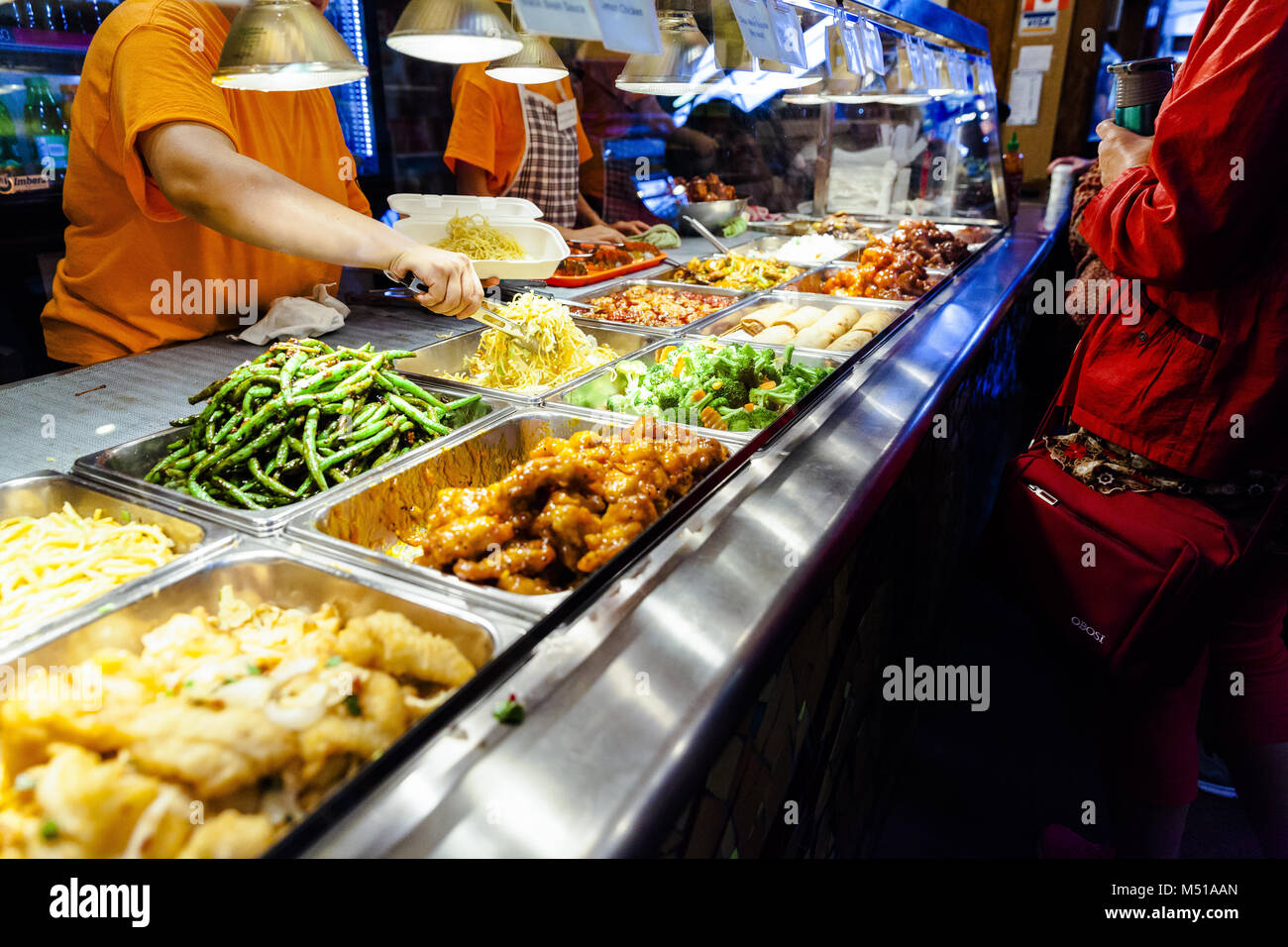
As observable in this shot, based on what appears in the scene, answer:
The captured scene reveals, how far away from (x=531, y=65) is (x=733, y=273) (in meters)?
1.47

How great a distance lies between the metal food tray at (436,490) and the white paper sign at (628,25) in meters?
0.98

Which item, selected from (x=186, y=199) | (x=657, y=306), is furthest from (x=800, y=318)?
(x=186, y=199)

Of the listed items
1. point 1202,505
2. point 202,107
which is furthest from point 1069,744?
point 202,107

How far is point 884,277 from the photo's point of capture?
3867 mm

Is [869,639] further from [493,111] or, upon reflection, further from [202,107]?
[493,111]

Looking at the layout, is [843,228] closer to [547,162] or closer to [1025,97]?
[547,162]

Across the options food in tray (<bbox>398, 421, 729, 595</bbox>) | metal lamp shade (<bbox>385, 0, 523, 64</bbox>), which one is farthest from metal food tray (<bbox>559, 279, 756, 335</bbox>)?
food in tray (<bbox>398, 421, 729, 595</bbox>)

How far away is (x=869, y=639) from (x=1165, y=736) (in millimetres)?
1081

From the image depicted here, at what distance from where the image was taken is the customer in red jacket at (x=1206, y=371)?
183 cm

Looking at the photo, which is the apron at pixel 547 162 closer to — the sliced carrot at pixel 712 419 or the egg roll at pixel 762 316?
the egg roll at pixel 762 316

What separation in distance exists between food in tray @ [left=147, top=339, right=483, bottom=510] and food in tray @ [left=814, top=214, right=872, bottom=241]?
3637mm

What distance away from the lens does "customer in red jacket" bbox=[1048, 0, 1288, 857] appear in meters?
1.83

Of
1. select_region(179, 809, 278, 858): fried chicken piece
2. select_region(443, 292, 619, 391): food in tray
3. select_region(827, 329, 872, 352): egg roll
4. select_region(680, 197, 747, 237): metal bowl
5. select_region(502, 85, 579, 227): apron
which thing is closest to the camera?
select_region(179, 809, 278, 858): fried chicken piece

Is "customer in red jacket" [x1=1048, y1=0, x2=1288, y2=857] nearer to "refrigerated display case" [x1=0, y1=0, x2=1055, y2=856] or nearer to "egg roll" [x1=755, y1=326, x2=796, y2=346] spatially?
"refrigerated display case" [x1=0, y1=0, x2=1055, y2=856]
